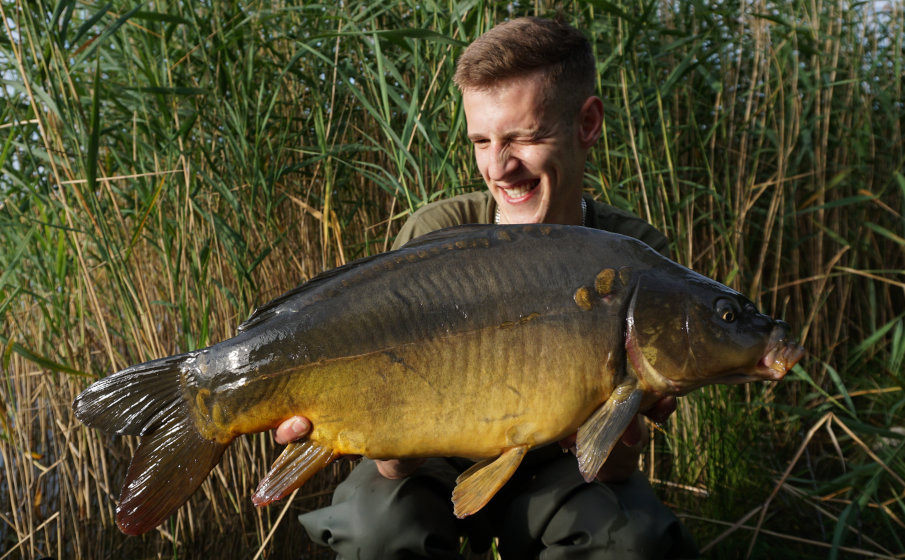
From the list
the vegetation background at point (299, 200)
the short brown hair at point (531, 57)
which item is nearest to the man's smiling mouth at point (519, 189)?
the short brown hair at point (531, 57)

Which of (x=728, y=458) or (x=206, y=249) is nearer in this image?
(x=206, y=249)

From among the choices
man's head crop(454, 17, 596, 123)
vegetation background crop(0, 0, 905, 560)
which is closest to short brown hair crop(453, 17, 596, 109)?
man's head crop(454, 17, 596, 123)

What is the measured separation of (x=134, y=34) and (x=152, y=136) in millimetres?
370

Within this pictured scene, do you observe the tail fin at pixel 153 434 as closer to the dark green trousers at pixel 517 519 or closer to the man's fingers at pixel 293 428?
the man's fingers at pixel 293 428

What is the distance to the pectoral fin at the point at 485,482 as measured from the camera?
1.39 meters

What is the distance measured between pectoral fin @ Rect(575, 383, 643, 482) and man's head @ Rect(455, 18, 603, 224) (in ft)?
2.26

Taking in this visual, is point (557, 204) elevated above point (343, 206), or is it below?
above

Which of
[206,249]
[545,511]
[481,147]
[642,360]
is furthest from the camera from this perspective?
[206,249]

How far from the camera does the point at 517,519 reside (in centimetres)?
191

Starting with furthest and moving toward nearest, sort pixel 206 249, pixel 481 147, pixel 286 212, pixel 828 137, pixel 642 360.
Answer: pixel 828 137 < pixel 286 212 < pixel 206 249 < pixel 481 147 < pixel 642 360

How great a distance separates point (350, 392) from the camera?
1.40m

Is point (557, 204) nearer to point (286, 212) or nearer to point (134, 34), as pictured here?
point (286, 212)

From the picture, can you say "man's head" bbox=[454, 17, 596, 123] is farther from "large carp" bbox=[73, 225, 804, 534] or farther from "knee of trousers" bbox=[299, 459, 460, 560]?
"knee of trousers" bbox=[299, 459, 460, 560]

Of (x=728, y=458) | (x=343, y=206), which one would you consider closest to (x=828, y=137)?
(x=728, y=458)
